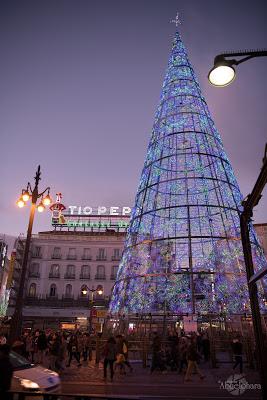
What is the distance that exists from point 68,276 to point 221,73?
153 ft

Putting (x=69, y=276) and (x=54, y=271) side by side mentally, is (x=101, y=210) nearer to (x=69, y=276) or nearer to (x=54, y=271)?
(x=69, y=276)

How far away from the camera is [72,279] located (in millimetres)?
47562

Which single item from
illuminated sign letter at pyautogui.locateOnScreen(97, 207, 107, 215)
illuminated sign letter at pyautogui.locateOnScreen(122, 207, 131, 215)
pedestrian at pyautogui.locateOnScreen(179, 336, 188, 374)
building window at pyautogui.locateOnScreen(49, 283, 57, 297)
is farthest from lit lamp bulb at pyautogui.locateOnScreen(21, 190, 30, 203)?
illuminated sign letter at pyautogui.locateOnScreen(97, 207, 107, 215)

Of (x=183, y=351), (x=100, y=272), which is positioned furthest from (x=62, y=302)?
(x=183, y=351)

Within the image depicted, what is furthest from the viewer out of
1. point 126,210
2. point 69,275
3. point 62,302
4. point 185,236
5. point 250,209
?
point 126,210

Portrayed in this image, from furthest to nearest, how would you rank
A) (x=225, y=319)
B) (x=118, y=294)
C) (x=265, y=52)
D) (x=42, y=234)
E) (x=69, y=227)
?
(x=69, y=227) → (x=42, y=234) → (x=118, y=294) → (x=225, y=319) → (x=265, y=52)

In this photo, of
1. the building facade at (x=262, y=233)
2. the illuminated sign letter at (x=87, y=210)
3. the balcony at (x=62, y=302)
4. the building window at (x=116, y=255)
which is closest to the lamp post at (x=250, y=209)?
the balcony at (x=62, y=302)

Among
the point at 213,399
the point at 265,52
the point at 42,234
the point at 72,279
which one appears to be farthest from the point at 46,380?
the point at 42,234

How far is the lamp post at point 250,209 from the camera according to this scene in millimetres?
4105

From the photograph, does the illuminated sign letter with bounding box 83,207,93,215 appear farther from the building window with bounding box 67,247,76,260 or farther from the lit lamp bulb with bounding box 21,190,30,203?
the lit lamp bulb with bounding box 21,190,30,203

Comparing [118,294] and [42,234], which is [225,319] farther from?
[42,234]

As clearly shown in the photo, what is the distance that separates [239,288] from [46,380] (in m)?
8.25

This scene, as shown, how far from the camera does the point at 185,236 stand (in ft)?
47.7

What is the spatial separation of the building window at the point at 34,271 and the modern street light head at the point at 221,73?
47.9 m
